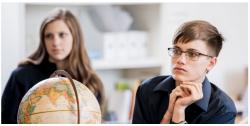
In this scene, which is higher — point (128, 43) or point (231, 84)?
point (128, 43)

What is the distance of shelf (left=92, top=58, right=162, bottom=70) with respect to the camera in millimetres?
3061

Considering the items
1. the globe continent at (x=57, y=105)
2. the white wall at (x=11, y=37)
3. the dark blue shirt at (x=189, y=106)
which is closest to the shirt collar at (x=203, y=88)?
the dark blue shirt at (x=189, y=106)

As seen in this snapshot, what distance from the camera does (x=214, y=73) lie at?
133 inches

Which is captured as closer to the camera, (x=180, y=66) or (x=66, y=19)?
(x=180, y=66)

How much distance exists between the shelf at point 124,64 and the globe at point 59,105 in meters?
1.83

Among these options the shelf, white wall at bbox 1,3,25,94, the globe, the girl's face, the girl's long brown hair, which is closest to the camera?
the globe

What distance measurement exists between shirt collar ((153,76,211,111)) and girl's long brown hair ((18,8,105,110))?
30.4 inches

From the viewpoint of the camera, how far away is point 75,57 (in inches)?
80.4

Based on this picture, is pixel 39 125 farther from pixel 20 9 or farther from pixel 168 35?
pixel 168 35

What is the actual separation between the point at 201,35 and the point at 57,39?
895mm

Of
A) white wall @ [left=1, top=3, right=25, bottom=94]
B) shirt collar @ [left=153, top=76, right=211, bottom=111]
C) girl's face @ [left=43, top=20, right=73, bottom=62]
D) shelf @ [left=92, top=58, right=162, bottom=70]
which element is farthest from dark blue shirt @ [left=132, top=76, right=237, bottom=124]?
shelf @ [left=92, top=58, right=162, bottom=70]

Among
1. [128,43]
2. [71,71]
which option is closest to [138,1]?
[128,43]

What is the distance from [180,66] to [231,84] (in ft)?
8.34

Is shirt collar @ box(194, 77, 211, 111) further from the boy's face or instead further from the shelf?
the shelf
